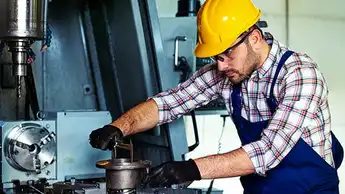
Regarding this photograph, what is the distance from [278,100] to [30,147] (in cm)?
78

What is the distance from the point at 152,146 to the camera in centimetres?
211

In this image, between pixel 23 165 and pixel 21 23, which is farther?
pixel 23 165

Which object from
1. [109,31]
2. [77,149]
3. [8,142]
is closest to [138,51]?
[109,31]

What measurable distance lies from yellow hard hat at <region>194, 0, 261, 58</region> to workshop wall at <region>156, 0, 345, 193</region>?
2187mm

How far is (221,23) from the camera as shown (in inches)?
67.2

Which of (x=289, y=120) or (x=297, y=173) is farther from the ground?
(x=289, y=120)

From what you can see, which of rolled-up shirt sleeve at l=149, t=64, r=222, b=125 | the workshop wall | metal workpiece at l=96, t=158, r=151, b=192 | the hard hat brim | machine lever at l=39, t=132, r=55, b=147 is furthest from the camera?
the workshop wall

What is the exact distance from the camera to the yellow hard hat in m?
1.71

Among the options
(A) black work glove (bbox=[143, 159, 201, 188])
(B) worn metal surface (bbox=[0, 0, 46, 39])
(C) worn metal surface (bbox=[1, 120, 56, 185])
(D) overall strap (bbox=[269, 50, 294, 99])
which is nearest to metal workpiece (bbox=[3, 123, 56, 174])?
(C) worn metal surface (bbox=[1, 120, 56, 185])

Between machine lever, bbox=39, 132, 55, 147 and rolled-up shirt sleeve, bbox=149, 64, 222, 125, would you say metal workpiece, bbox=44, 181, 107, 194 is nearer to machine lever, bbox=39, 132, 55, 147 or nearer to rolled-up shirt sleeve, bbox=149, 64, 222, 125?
machine lever, bbox=39, 132, 55, 147

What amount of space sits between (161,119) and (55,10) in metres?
0.66

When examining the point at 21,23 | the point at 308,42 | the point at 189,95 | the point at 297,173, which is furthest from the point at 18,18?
the point at 308,42

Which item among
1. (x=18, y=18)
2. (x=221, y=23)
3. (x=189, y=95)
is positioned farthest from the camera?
(x=189, y=95)

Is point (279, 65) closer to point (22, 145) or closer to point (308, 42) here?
point (22, 145)
